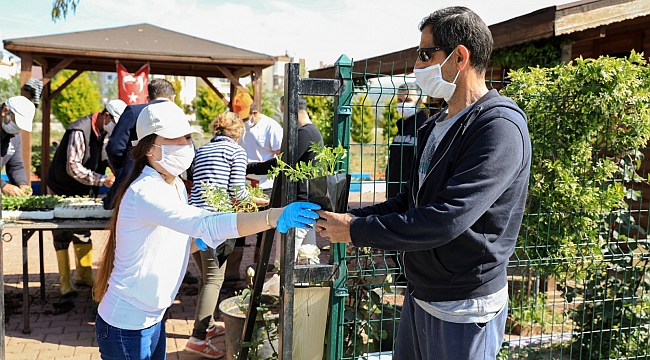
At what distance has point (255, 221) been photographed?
98.6 inches

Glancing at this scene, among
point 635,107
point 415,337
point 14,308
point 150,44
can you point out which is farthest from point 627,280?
point 150,44

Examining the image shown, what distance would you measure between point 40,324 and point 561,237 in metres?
4.66

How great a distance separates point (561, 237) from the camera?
3.76m

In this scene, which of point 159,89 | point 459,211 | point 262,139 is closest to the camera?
point 459,211

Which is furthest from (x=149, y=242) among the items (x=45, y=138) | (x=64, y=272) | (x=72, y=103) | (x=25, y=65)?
(x=72, y=103)

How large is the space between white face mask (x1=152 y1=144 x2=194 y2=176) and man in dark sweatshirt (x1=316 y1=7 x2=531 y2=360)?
787 mm

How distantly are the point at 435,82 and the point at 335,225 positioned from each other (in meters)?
0.69

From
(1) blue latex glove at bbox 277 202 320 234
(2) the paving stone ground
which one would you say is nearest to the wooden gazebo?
(2) the paving stone ground

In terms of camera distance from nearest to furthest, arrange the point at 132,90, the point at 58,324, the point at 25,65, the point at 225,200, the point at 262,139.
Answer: the point at 225,200 < the point at 58,324 < the point at 262,139 < the point at 132,90 < the point at 25,65

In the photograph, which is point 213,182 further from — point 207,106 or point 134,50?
point 207,106

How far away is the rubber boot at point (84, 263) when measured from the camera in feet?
20.6

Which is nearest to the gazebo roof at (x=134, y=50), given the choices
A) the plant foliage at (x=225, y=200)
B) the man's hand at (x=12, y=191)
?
the man's hand at (x=12, y=191)

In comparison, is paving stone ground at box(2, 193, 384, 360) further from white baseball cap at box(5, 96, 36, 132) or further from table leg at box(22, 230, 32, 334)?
white baseball cap at box(5, 96, 36, 132)

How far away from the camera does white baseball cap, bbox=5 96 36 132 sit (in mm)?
5352
